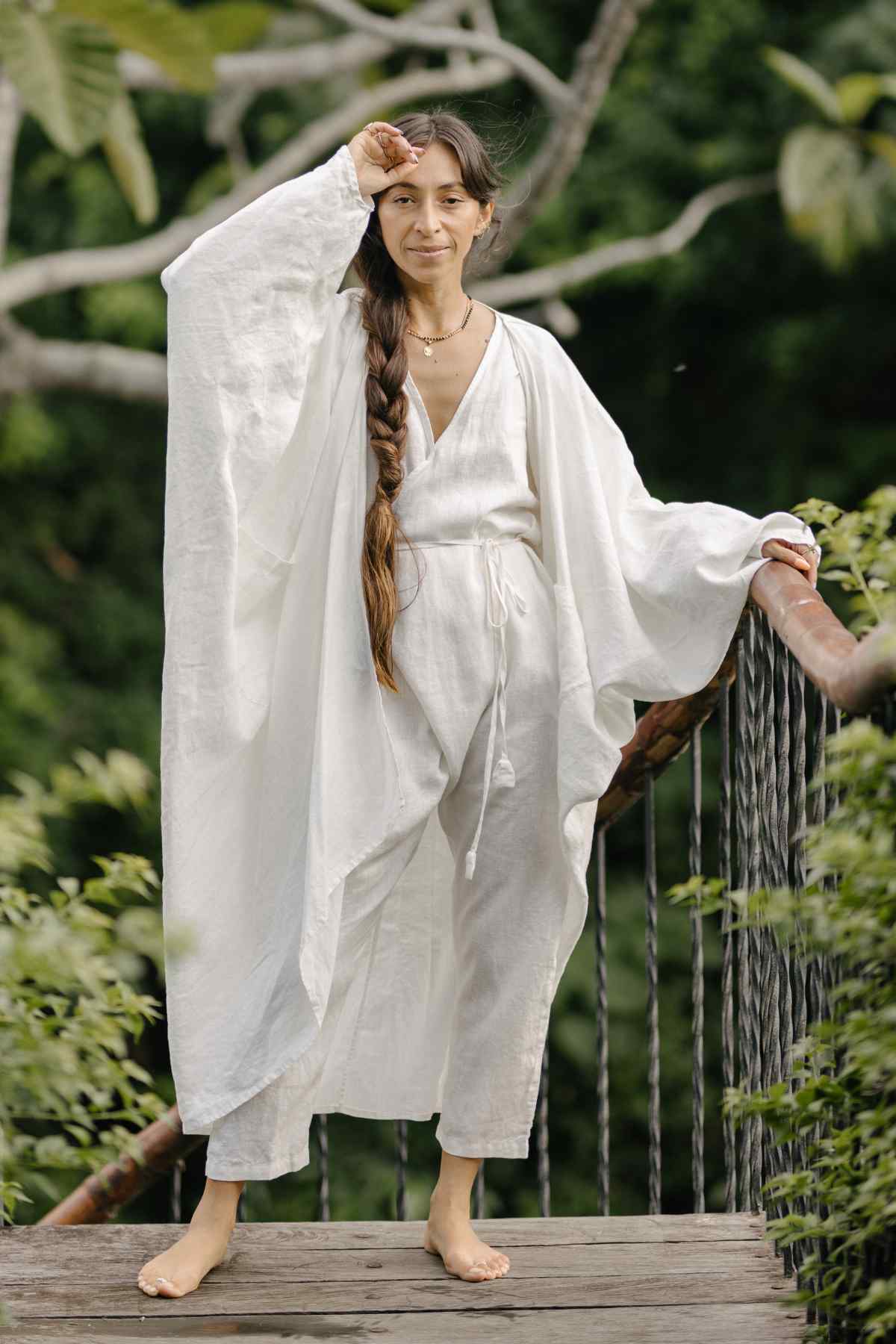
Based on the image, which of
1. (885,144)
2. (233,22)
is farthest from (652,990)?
(885,144)

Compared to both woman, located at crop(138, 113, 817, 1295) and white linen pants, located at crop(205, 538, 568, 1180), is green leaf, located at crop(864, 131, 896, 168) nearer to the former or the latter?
woman, located at crop(138, 113, 817, 1295)

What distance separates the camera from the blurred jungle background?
688 cm

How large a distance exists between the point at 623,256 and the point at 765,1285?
20.0 ft

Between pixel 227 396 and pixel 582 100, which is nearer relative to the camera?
pixel 227 396

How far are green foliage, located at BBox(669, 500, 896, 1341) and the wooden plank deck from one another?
0.16 m

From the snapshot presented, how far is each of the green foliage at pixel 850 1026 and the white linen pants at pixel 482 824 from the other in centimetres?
32

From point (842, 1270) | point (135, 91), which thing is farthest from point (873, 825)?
point (135, 91)

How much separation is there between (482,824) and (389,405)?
21.5 inches

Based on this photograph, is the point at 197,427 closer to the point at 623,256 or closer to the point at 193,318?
the point at 193,318

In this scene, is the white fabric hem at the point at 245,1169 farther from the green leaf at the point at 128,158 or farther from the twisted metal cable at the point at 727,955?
the green leaf at the point at 128,158

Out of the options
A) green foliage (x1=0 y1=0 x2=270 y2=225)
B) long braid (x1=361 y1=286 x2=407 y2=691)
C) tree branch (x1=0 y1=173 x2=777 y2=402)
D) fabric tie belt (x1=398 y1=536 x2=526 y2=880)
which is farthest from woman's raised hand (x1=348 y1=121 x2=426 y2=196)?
tree branch (x1=0 y1=173 x2=777 y2=402)

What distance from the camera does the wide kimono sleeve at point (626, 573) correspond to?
7.16ft

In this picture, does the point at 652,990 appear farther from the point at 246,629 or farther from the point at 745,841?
the point at 246,629

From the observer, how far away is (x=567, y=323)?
7.01 metres
